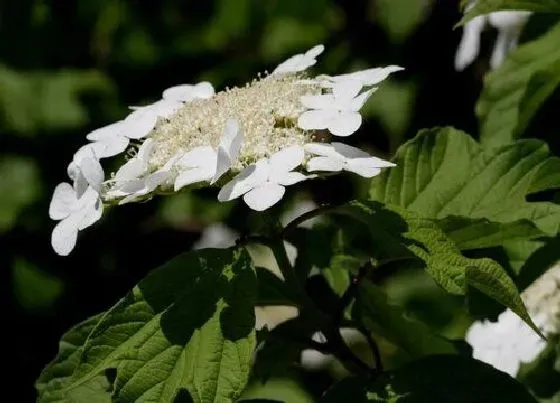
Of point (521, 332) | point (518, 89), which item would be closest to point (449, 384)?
point (521, 332)

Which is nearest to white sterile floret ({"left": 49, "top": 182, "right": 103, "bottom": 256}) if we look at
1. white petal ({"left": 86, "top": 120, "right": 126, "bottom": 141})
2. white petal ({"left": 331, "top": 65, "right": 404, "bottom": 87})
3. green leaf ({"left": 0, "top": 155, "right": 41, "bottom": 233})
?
white petal ({"left": 86, "top": 120, "right": 126, "bottom": 141})

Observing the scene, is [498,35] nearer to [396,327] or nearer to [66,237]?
[396,327]

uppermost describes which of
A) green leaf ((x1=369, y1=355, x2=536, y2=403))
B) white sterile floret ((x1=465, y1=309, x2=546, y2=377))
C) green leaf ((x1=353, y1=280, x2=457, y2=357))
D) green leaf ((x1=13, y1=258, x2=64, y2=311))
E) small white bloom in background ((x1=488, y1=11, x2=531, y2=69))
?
green leaf ((x1=13, y1=258, x2=64, y2=311))

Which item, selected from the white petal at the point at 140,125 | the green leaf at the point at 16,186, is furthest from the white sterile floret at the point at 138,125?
the green leaf at the point at 16,186

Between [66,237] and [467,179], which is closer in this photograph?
[66,237]

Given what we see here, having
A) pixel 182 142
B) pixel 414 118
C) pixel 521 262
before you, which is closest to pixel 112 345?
pixel 182 142

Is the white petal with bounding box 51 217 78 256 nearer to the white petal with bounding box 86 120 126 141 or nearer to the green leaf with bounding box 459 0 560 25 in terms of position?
the white petal with bounding box 86 120 126 141

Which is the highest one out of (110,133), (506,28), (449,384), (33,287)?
(33,287)
